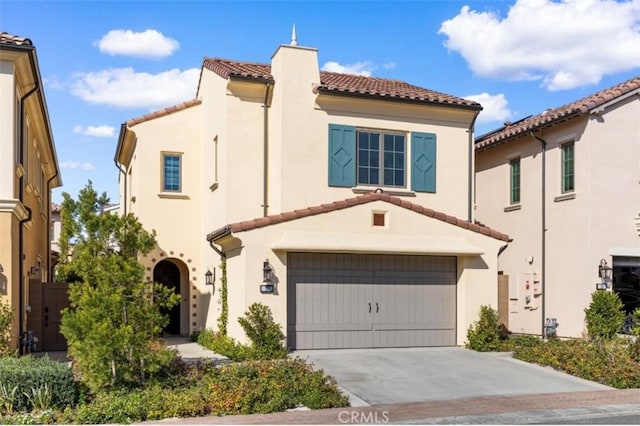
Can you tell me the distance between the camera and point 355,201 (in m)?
15.2

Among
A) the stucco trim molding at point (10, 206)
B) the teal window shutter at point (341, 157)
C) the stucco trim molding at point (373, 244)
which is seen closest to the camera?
the stucco trim molding at point (10, 206)

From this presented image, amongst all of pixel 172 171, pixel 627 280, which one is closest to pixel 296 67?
pixel 172 171

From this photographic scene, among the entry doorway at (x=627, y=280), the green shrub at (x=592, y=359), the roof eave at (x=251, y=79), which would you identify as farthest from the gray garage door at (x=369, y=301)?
the entry doorway at (x=627, y=280)

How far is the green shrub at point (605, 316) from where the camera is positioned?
53.1 ft

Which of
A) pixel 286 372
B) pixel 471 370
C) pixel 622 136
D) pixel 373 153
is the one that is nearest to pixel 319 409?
pixel 286 372

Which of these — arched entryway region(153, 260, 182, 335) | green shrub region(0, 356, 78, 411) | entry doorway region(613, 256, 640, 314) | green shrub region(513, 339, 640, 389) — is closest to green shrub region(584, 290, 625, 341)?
entry doorway region(613, 256, 640, 314)

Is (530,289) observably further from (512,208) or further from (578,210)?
(578,210)

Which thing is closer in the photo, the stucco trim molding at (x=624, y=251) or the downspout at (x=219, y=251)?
the downspout at (x=219, y=251)

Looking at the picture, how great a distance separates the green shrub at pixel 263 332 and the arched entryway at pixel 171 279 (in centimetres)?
610

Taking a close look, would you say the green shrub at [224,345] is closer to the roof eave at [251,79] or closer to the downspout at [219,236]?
the downspout at [219,236]

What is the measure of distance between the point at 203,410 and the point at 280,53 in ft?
33.6

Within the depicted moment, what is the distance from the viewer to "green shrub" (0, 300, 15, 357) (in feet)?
37.6

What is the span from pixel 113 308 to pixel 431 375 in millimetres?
6052

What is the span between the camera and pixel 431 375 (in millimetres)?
12227
